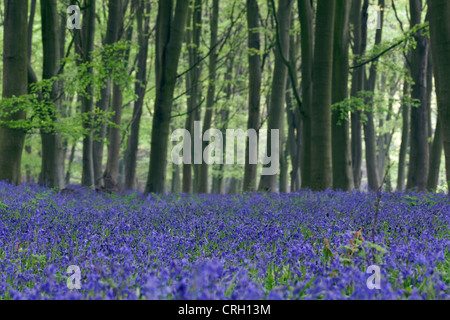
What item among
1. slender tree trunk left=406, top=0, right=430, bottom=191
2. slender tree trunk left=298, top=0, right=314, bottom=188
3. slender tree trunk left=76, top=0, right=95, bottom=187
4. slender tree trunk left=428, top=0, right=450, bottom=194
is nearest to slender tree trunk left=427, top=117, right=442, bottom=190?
slender tree trunk left=406, top=0, right=430, bottom=191

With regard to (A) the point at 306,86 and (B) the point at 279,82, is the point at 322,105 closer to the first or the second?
(A) the point at 306,86

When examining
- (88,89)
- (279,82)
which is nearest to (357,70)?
(279,82)

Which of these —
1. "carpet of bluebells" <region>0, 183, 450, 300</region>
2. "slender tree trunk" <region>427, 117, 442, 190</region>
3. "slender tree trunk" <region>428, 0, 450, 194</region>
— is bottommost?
"carpet of bluebells" <region>0, 183, 450, 300</region>

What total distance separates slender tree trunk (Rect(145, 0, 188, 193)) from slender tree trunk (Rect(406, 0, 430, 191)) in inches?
321

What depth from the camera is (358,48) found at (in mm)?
18172

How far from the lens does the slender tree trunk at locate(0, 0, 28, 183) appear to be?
11703 millimetres

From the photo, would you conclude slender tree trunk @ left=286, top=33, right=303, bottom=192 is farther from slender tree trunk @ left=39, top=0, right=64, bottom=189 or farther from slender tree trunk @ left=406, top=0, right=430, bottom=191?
slender tree trunk @ left=39, top=0, right=64, bottom=189

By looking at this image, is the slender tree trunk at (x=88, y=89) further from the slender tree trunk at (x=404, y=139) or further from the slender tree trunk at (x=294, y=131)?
the slender tree trunk at (x=404, y=139)

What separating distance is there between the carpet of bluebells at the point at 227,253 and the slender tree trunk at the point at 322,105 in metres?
4.42

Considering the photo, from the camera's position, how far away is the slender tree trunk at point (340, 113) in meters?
12.3

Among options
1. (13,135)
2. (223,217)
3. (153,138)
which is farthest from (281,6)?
(223,217)
